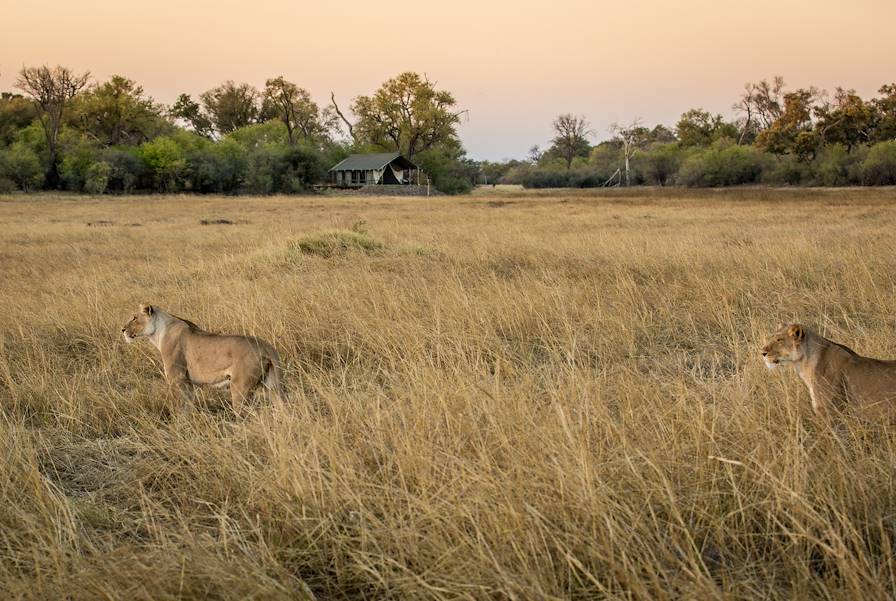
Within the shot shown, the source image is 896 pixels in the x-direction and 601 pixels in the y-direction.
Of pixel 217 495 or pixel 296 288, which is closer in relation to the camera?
pixel 217 495

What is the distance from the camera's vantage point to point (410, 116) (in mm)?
87500

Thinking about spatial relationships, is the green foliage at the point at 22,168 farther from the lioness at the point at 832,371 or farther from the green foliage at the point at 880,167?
the green foliage at the point at 880,167

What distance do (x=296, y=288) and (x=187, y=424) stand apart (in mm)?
4754

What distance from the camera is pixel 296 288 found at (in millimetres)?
9094

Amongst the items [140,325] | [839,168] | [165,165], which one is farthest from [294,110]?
[140,325]

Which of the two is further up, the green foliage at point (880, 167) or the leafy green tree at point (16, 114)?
the leafy green tree at point (16, 114)

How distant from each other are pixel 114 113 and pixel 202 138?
9.46 meters

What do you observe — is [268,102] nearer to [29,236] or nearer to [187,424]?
[29,236]

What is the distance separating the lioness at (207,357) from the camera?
188 inches

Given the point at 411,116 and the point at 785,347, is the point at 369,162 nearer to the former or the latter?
the point at 411,116

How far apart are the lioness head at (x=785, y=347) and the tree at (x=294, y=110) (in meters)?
89.8

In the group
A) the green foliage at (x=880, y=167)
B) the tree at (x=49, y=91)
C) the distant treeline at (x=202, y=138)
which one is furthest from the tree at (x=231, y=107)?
the green foliage at (x=880, y=167)

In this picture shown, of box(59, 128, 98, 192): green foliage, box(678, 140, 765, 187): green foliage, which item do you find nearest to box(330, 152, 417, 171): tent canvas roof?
box(59, 128, 98, 192): green foliage

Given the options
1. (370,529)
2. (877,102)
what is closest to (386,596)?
(370,529)
